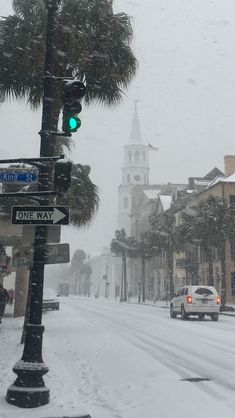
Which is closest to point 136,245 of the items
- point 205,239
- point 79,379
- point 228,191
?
point 228,191

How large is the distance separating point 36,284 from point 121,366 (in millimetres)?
4038

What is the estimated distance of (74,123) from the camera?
26.3 ft

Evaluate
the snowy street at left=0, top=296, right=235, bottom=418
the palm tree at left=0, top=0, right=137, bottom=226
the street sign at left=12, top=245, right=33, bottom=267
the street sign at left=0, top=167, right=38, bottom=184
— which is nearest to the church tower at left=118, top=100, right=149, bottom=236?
the snowy street at left=0, top=296, right=235, bottom=418

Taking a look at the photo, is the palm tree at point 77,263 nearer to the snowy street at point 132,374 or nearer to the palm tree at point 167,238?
the palm tree at point 167,238

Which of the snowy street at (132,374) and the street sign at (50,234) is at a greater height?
the street sign at (50,234)

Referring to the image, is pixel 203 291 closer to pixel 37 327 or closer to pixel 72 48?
pixel 72 48

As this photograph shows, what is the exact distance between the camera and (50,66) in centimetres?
859

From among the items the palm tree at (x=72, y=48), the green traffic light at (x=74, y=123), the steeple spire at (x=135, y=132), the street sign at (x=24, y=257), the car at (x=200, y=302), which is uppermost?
the steeple spire at (x=135, y=132)

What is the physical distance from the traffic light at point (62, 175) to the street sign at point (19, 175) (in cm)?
79

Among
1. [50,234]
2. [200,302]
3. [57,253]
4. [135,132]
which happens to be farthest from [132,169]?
[50,234]

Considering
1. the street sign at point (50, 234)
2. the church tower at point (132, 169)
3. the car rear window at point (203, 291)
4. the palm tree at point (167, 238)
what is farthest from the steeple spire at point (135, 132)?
the street sign at point (50, 234)

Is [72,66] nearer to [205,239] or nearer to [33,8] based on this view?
[33,8]

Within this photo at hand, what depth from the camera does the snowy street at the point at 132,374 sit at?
7.16m

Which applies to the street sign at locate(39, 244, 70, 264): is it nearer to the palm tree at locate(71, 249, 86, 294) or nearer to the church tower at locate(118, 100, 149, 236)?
the church tower at locate(118, 100, 149, 236)
